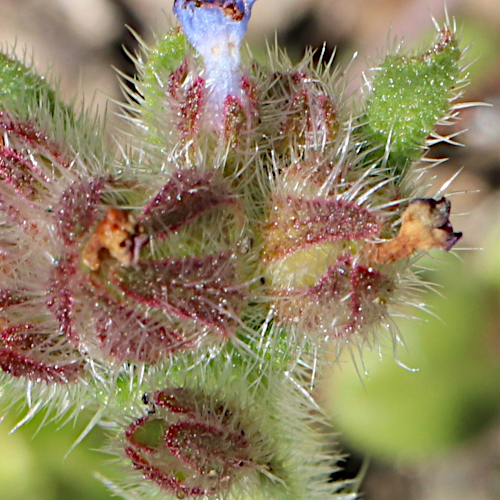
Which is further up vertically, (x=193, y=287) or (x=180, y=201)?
(x=180, y=201)

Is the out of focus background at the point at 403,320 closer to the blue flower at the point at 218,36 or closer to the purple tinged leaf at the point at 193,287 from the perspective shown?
the blue flower at the point at 218,36

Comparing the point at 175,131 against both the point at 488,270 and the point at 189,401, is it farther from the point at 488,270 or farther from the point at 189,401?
the point at 488,270

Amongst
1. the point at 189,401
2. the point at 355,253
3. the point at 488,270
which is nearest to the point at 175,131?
the point at 355,253

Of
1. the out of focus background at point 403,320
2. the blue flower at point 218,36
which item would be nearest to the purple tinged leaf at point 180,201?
the blue flower at point 218,36

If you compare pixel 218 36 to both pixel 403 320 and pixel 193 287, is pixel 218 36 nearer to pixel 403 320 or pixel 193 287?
pixel 193 287

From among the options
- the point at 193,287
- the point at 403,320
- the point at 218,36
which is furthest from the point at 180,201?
the point at 403,320
